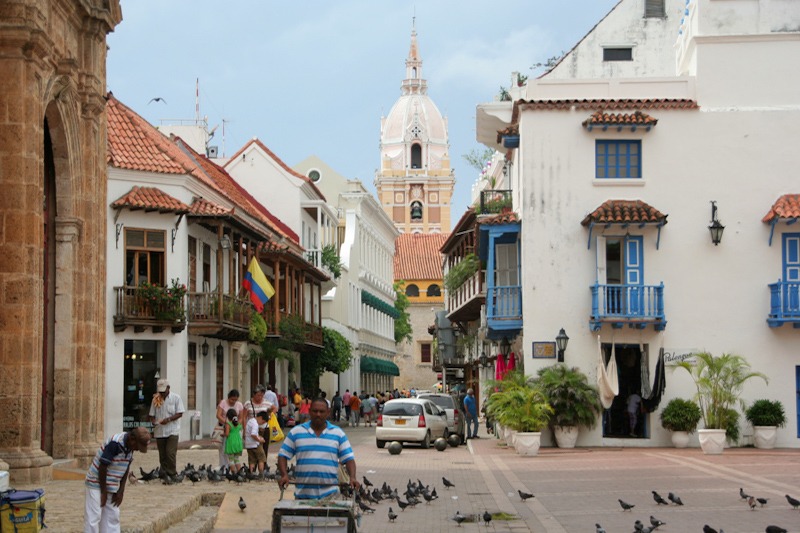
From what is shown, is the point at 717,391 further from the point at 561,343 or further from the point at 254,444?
the point at 254,444

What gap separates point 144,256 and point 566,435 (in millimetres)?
12406

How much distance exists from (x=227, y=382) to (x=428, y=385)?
70975 mm

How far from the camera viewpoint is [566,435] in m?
30.8

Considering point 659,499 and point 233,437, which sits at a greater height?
point 233,437

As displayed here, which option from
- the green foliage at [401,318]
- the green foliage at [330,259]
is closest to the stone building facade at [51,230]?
the green foliage at [330,259]

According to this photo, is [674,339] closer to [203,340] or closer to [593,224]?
[593,224]

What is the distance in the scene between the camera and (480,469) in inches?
987

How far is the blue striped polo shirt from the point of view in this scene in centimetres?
1073

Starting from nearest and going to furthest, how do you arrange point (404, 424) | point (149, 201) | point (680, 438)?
point (680, 438) → point (149, 201) → point (404, 424)

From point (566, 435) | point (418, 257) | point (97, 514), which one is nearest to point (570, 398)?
point (566, 435)

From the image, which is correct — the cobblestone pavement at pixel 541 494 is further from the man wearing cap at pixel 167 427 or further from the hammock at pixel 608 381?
the hammock at pixel 608 381

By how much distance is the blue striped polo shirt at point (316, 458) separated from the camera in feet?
35.2

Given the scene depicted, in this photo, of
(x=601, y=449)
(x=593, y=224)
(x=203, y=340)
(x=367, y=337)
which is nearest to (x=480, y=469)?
(x=601, y=449)

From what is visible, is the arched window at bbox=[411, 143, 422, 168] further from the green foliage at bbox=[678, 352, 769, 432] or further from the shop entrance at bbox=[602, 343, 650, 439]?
the green foliage at bbox=[678, 352, 769, 432]
